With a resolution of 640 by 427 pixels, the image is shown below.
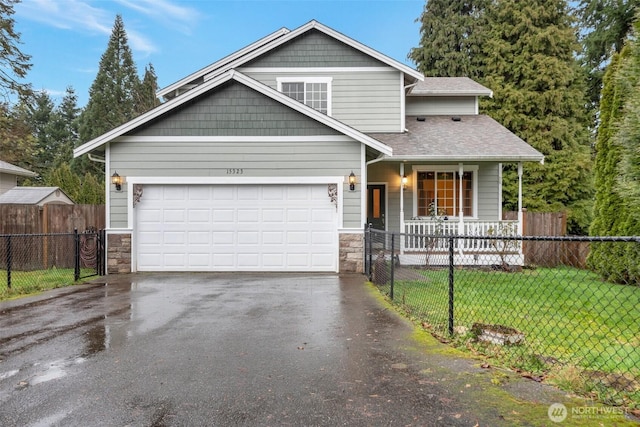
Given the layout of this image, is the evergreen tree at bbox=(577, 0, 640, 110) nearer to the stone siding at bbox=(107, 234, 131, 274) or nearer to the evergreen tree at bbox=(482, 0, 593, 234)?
the evergreen tree at bbox=(482, 0, 593, 234)

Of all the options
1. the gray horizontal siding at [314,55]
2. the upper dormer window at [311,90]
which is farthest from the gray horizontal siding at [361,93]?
the gray horizontal siding at [314,55]

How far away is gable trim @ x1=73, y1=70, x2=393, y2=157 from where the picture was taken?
32.5 feet

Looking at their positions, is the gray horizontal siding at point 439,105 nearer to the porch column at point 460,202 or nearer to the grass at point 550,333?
the porch column at point 460,202

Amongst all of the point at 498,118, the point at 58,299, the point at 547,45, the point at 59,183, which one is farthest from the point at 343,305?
the point at 59,183

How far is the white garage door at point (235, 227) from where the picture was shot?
1031 centimetres

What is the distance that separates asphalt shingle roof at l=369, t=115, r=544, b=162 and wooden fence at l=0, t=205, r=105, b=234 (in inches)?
351

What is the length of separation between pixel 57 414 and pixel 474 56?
79.7 ft

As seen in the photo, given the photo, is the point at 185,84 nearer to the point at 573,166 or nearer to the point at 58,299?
the point at 58,299

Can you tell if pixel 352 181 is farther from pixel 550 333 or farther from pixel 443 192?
pixel 550 333

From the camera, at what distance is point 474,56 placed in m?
22.3

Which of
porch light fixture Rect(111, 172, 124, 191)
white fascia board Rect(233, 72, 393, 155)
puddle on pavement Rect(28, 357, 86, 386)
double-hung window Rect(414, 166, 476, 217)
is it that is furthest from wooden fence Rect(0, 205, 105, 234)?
double-hung window Rect(414, 166, 476, 217)

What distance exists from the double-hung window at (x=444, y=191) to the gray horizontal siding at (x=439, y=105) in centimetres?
296

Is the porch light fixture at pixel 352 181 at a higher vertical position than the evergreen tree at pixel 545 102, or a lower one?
lower

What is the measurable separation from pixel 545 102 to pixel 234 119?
15514 millimetres
